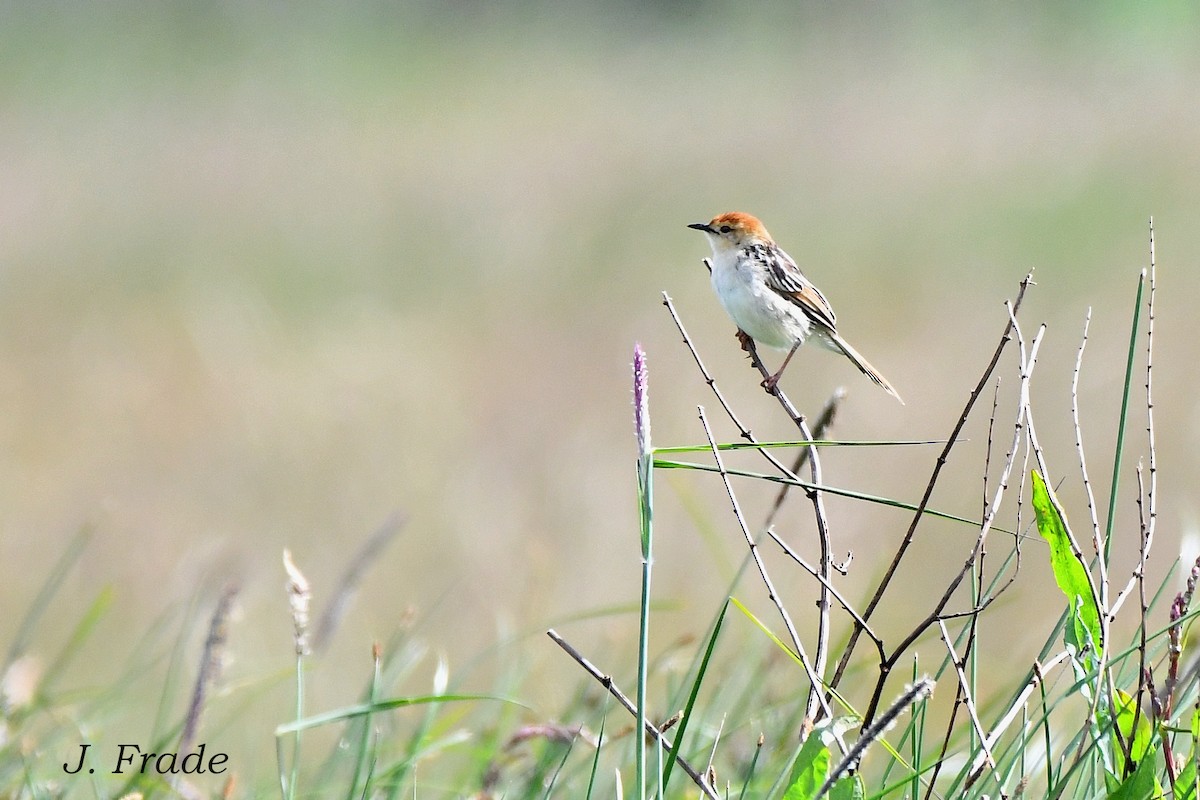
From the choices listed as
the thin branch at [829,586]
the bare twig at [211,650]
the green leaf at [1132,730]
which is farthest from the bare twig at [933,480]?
the bare twig at [211,650]

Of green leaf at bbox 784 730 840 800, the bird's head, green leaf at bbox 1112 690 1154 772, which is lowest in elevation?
green leaf at bbox 784 730 840 800

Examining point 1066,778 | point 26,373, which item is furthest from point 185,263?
point 1066,778

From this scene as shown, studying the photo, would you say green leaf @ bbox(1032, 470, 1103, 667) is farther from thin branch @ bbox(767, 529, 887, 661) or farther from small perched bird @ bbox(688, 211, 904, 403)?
small perched bird @ bbox(688, 211, 904, 403)

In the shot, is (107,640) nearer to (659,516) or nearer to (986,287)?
(659,516)

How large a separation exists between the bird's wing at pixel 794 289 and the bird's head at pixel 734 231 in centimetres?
11

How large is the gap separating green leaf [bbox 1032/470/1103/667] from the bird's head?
247 centimetres

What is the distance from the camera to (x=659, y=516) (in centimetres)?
664

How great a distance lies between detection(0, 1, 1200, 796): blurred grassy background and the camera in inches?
245

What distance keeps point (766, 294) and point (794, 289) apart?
0.64ft

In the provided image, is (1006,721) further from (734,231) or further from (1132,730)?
(734,231)

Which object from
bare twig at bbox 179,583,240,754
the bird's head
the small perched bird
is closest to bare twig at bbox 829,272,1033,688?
bare twig at bbox 179,583,240,754

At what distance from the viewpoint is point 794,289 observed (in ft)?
13.1

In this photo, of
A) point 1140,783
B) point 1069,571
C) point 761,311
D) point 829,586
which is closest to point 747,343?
point 761,311

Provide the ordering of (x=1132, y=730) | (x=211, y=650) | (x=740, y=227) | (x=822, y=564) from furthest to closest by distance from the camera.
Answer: (x=740, y=227) → (x=211, y=650) → (x=822, y=564) → (x=1132, y=730)
